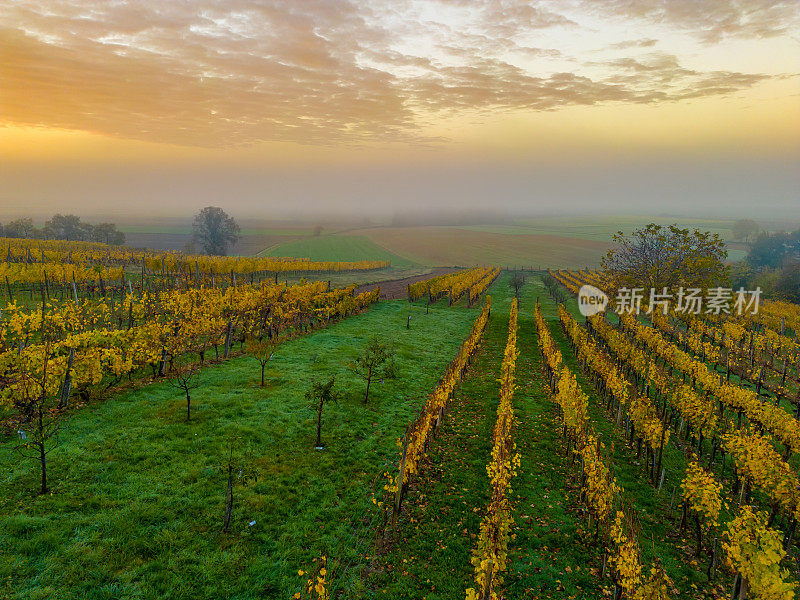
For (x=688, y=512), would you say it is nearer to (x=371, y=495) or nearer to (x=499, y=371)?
(x=371, y=495)

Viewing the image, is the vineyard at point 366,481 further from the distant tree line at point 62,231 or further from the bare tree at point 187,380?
the distant tree line at point 62,231

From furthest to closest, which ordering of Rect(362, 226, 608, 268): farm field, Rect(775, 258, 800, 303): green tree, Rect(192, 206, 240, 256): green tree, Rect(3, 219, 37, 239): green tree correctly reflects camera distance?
Rect(362, 226, 608, 268): farm field < Rect(3, 219, 37, 239): green tree < Rect(192, 206, 240, 256): green tree < Rect(775, 258, 800, 303): green tree

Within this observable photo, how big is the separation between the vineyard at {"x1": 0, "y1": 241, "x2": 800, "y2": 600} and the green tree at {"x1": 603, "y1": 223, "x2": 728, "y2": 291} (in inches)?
404

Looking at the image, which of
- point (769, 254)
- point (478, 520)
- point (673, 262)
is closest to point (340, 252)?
point (673, 262)

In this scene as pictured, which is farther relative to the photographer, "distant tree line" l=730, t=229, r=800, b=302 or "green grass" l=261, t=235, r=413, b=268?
"green grass" l=261, t=235, r=413, b=268

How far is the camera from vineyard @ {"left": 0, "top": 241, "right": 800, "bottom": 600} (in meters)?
9.40

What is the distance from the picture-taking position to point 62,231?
4614 inches

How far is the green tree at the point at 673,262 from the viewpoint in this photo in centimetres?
3244

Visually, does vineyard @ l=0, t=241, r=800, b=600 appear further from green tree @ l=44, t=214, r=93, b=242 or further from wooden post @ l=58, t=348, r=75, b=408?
green tree @ l=44, t=214, r=93, b=242

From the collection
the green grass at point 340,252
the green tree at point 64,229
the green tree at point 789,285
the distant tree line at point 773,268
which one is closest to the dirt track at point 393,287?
the green grass at point 340,252

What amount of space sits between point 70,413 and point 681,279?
42.8m

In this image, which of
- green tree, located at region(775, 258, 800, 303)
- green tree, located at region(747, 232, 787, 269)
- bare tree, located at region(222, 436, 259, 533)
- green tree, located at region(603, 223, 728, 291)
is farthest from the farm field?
bare tree, located at region(222, 436, 259, 533)

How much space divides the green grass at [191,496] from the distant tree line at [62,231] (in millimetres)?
127240

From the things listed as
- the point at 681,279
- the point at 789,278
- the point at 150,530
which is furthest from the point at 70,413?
the point at 789,278
